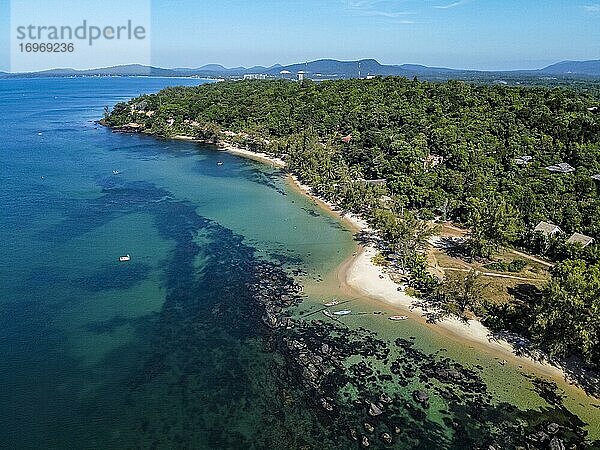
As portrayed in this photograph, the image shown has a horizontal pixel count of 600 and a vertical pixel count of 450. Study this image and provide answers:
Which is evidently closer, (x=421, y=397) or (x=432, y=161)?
(x=421, y=397)

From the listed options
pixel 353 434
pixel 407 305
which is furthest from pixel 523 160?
pixel 353 434

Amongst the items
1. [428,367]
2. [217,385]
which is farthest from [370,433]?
[217,385]

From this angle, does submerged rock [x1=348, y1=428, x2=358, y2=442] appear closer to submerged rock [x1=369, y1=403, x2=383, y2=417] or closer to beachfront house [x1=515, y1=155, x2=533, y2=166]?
submerged rock [x1=369, y1=403, x2=383, y2=417]

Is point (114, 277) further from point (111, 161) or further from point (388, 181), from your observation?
point (111, 161)

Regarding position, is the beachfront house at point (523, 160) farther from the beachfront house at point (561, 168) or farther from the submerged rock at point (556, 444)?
the submerged rock at point (556, 444)

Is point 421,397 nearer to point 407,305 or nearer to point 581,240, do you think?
point 407,305

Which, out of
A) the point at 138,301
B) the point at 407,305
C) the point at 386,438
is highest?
the point at 407,305
